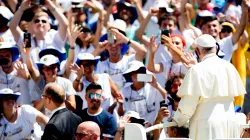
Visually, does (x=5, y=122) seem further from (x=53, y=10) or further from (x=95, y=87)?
(x=53, y=10)

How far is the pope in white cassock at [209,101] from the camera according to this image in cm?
974

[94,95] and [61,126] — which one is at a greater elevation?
[94,95]

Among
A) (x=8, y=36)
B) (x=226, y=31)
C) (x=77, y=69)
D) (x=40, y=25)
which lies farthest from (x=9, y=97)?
(x=226, y=31)

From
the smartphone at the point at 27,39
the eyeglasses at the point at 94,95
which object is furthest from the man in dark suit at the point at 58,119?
the smartphone at the point at 27,39

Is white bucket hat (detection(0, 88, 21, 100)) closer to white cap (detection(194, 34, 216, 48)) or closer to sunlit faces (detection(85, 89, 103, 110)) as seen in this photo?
sunlit faces (detection(85, 89, 103, 110))

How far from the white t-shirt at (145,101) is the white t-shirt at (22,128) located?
5.07ft

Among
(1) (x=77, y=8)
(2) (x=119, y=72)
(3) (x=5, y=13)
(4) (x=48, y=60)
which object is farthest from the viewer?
(1) (x=77, y=8)

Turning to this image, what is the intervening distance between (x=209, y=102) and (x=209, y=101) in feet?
0.04

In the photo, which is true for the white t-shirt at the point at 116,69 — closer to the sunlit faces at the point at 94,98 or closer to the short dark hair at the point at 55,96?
the sunlit faces at the point at 94,98

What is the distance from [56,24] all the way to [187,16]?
2.26 m

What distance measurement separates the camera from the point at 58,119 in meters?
10.8

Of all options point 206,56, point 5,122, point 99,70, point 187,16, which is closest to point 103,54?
point 99,70

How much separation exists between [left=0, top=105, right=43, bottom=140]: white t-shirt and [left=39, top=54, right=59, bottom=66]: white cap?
0.87 m

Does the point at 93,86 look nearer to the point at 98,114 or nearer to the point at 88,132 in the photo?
the point at 98,114
